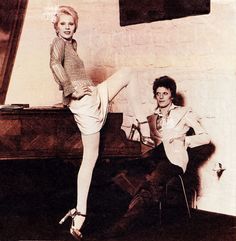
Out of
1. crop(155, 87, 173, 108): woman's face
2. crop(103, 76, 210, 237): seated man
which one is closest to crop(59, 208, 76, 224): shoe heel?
crop(103, 76, 210, 237): seated man

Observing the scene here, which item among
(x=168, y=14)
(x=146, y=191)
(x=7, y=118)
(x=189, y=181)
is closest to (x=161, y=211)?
(x=146, y=191)

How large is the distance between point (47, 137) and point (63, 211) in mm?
694

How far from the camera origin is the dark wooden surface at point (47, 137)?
313 cm

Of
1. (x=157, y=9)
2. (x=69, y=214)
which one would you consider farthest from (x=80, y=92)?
(x=157, y=9)

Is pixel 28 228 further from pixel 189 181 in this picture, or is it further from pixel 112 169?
pixel 189 181

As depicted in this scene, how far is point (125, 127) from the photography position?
4.13 meters

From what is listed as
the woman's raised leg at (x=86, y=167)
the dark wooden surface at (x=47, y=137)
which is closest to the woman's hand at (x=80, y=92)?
the dark wooden surface at (x=47, y=137)

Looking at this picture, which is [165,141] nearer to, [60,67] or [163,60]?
[163,60]

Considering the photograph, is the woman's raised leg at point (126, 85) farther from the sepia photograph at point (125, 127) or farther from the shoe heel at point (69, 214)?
the shoe heel at point (69, 214)

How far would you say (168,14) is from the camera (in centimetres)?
385

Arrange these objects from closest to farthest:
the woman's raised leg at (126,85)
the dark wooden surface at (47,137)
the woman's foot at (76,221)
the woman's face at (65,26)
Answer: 1. the dark wooden surface at (47,137)
2. the woman's foot at (76,221)
3. the woman's face at (65,26)
4. the woman's raised leg at (126,85)

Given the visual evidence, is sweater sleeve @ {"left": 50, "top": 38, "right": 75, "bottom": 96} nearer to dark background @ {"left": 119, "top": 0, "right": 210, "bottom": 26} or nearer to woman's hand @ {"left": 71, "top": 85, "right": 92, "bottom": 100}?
woman's hand @ {"left": 71, "top": 85, "right": 92, "bottom": 100}

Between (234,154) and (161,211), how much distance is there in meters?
0.74

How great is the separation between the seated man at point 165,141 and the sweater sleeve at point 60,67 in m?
0.81
